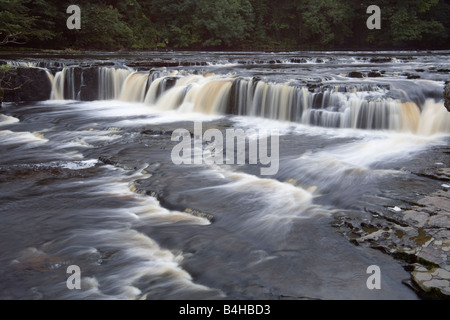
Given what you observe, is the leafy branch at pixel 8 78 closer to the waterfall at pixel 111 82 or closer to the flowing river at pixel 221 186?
the flowing river at pixel 221 186

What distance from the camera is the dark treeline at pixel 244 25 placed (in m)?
28.8

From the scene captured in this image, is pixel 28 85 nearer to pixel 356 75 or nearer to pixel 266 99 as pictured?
pixel 266 99

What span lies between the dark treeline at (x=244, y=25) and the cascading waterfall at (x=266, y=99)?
12.9m

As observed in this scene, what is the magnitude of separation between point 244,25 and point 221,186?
98.4 ft

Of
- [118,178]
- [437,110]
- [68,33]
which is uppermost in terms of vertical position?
[68,33]

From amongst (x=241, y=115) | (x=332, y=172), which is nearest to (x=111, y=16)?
(x=241, y=115)

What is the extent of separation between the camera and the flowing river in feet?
14.5

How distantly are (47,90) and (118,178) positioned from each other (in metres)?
10.4

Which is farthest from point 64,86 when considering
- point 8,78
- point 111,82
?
point 8,78

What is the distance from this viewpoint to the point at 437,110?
1059cm

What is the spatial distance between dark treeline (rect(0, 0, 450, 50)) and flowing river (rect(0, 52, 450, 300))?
628 inches

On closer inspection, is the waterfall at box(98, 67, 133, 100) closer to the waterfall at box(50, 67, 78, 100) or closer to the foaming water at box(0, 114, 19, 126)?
the waterfall at box(50, 67, 78, 100)

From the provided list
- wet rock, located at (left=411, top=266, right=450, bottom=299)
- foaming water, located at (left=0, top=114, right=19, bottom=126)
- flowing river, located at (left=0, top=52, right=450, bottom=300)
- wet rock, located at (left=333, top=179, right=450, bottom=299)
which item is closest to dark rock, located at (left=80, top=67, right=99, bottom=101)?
flowing river, located at (left=0, top=52, right=450, bottom=300)
